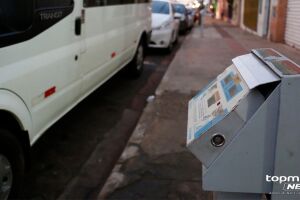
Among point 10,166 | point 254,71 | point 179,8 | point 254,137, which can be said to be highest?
point 179,8

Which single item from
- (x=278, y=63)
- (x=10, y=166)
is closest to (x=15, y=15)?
(x=10, y=166)

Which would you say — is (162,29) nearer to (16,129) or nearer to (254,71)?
(16,129)

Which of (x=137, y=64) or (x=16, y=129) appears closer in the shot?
(x=16, y=129)

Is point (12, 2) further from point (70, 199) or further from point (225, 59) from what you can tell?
point (225, 59)

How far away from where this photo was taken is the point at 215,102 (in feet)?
8.95

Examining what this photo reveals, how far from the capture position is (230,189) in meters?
→ 2.46

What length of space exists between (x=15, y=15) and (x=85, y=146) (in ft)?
7.55

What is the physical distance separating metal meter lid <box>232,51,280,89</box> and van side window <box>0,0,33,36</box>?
1.72m

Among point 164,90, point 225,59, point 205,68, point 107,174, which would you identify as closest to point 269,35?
point 225,59

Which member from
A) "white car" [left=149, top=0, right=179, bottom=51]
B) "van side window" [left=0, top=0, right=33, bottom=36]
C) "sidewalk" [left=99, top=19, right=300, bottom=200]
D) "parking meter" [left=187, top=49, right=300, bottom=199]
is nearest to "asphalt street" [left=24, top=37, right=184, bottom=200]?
"sidewalk" [left=99, top=19, right=300, bottom=200]

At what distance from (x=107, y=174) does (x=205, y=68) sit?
6.72 meters

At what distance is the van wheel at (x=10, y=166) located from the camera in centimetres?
341

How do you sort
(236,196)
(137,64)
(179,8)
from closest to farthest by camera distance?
(236,196) → (137,64) → (179,8)

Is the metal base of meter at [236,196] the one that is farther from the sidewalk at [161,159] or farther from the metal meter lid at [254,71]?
the sidewalk at [161,159]
